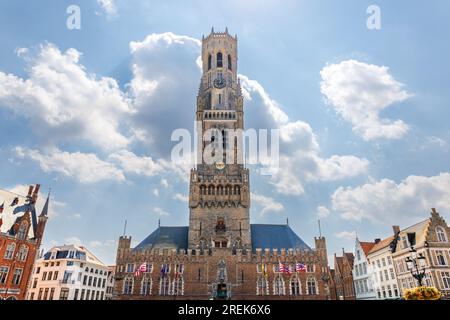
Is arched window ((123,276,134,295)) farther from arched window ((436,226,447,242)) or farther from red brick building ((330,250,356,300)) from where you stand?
arched window ((436,226,447,242))

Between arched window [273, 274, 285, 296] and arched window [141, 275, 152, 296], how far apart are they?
812 inches

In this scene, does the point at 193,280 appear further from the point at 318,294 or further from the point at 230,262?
the point at 318,294

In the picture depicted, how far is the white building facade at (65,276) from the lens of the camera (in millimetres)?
61781

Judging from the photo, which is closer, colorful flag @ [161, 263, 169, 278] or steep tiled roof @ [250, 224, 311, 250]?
colorful flag @ [161, 263, 169, 278]

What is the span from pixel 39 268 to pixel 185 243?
37.5 meters

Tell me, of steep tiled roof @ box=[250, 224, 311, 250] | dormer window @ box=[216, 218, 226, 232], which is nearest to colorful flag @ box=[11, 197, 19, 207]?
dormer window @ box=[216, 218, 226, 232]

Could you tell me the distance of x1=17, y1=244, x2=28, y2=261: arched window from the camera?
45.7 m

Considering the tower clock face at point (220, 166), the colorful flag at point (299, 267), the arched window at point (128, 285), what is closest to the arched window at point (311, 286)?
the colorful flag at point (299, 267)

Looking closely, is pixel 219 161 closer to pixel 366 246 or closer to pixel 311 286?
pixel 311 286

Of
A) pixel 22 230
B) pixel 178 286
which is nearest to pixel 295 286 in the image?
pixel 178 286

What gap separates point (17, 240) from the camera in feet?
150

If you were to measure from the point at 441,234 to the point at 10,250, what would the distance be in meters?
63.3

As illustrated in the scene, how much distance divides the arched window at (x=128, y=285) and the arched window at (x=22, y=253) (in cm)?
1600

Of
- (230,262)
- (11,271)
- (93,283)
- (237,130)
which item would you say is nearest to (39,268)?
(93,283)
